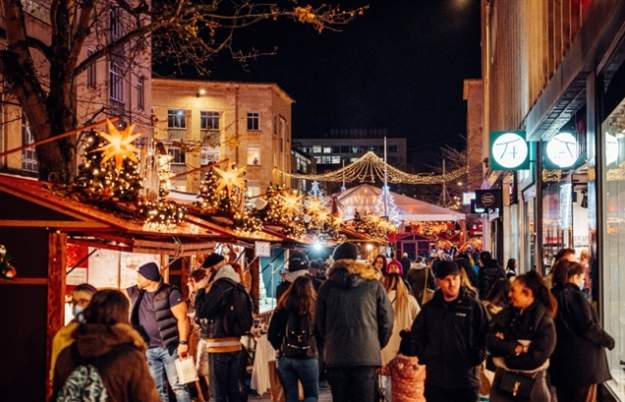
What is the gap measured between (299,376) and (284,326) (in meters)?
0.57

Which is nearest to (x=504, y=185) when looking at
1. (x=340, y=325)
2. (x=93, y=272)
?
(x=93, y=272)

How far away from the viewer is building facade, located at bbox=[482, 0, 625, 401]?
11.1m

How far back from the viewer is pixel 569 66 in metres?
13.4

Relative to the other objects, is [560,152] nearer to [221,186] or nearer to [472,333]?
[221,186]

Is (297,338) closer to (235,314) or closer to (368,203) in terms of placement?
(235,314)

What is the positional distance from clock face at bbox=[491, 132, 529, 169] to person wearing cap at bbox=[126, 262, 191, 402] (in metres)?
11.7

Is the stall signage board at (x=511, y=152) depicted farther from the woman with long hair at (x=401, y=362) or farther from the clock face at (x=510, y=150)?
the woman with long hair at (x=401, y=362)

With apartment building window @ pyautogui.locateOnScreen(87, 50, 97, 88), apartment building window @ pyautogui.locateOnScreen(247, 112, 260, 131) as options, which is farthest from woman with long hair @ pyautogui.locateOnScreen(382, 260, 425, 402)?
apartment building window @ pyautogui.locateOnScreen(247, 112, 260, 131)

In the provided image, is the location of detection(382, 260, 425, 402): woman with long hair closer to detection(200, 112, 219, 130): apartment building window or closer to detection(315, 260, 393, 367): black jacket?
→ detection(315, 260, 393, 367): black jacket

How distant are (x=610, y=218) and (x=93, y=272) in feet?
24.1

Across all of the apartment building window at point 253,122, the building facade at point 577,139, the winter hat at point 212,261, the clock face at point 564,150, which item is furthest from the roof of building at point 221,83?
the winter hat at point 212,261

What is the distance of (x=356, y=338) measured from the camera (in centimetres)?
822

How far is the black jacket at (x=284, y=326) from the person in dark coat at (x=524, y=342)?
2.43 m

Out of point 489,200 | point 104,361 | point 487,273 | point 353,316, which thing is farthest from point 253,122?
point 104,361
